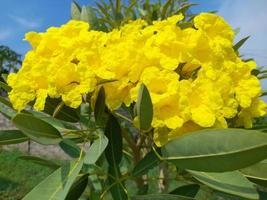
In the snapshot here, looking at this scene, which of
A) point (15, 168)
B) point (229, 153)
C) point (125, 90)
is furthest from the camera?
point (15, 168)

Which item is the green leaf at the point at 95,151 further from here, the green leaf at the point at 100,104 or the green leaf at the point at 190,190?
the green leaf at the point at 190,190

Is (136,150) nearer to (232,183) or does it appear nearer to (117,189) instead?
(117,189)

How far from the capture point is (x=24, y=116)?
0.60m

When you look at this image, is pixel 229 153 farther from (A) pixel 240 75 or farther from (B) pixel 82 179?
(B) pixel 82 179

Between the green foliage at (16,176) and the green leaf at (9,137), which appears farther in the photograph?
the green foliage at (16,176)

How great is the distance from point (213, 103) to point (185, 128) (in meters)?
0.05

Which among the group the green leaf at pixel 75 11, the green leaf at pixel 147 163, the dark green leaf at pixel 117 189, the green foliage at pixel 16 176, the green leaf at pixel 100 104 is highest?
the green leaf at pixel 75 11

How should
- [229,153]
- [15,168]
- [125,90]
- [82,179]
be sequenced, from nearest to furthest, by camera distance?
[229,153] → [125,90] → [82,179] → [15,168]

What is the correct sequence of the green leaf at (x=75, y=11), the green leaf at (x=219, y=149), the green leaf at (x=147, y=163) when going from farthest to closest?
the green leaf at (x=75, y=11), the green leaf at (x=147, y=163), the green leaf at (x=219, y=149)

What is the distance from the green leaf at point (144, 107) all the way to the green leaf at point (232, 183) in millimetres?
110

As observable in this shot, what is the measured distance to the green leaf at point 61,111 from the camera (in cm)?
72

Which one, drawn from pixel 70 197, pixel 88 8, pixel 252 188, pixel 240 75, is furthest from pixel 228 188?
pixel 88 8

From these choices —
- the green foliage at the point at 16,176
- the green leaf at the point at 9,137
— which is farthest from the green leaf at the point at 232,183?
the green foliage at the point at 16,176

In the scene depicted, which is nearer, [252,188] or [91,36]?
[252,188]
